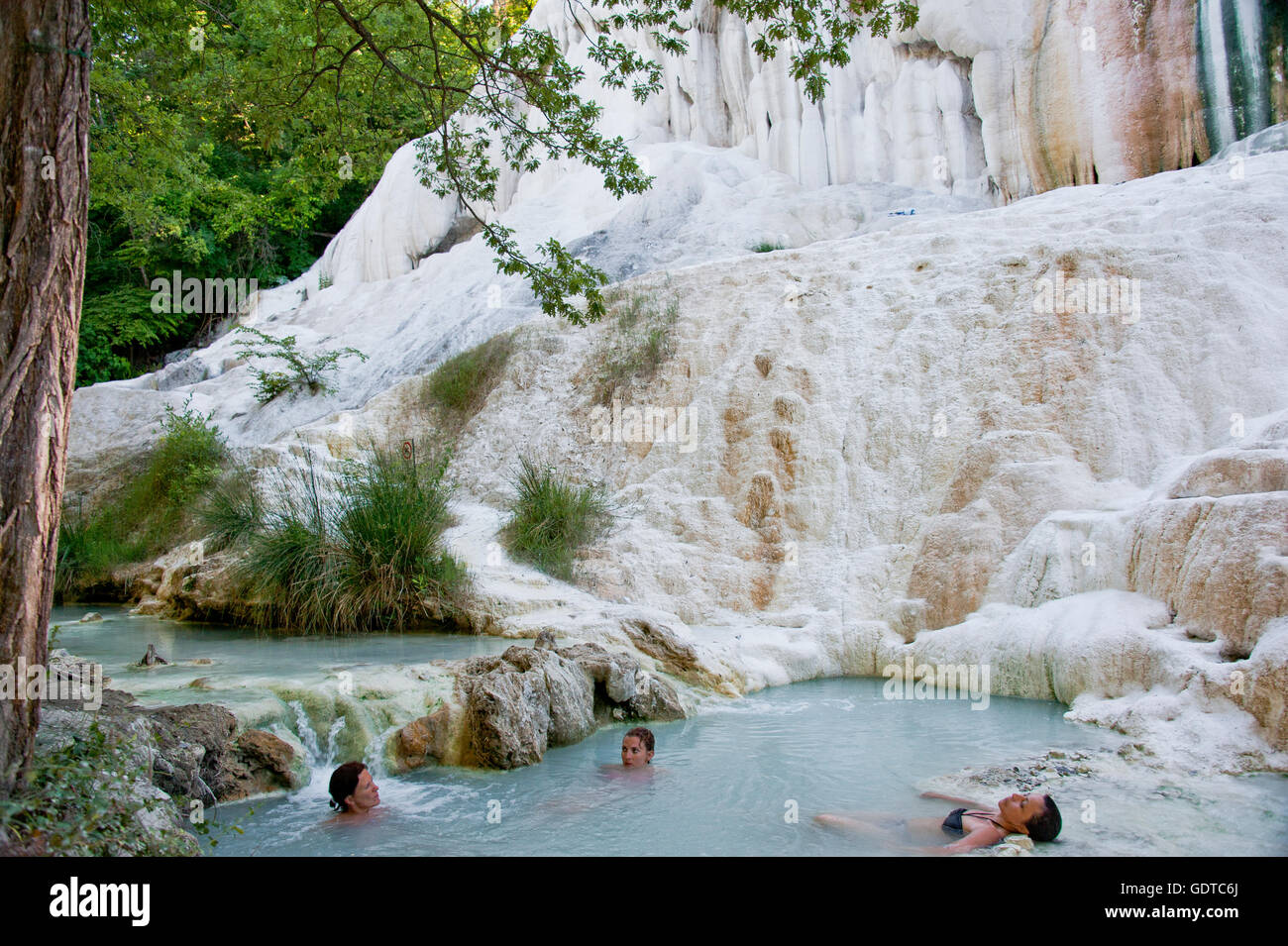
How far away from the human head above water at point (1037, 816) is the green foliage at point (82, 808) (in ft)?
8.85

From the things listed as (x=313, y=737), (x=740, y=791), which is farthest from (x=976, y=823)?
(x=313, y=737)

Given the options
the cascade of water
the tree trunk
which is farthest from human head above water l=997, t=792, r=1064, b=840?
the tree trunk

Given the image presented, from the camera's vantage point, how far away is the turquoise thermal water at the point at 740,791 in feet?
A: 11.1

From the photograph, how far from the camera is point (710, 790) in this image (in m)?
4.01

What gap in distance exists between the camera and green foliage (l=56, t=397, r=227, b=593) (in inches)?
368

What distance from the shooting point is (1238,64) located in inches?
344

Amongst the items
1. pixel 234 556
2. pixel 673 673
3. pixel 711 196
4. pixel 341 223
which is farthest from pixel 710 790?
pixel 341 223

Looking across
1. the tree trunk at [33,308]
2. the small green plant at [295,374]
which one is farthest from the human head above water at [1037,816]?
the small green plant at [295,374]

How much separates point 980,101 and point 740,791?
934 centimetres

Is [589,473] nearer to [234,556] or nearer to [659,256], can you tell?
[234,556]

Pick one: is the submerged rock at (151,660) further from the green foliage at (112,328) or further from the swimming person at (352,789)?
the green foliage at (112,328)

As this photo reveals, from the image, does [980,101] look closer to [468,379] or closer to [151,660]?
[468,379]

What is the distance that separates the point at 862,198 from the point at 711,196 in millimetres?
2051

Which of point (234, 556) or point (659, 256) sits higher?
point (659, 256)
